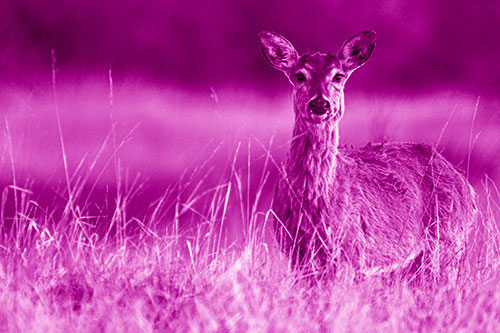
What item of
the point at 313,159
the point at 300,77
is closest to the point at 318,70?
the point at 300,77

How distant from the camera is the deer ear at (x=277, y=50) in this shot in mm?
5590

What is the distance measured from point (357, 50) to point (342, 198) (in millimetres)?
1138

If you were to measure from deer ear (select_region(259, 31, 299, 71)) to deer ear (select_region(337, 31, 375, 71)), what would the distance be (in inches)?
13.6

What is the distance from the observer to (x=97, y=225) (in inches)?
181

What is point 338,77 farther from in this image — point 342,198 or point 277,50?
point 342,198

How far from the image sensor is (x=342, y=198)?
5.29m

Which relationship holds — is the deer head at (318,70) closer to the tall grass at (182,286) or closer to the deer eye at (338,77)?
the deer eye at (338,77)

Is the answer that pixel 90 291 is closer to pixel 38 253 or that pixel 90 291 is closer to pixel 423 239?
pixel 38 253

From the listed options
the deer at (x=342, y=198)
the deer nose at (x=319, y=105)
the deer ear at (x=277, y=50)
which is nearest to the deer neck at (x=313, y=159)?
the deer at (x=342, y=198)

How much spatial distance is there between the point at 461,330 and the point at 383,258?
1.50 metres

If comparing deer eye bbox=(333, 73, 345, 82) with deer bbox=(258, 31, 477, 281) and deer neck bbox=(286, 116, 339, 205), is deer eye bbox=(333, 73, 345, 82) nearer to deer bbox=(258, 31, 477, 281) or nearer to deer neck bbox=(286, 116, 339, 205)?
deer bbox=(258, 31, 477, 281)

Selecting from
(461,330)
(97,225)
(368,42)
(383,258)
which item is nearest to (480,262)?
(383,258)

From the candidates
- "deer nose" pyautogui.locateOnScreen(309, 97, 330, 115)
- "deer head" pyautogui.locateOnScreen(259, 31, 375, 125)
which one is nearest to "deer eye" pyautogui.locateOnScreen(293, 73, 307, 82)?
"deer head" pyautogui.locateOnScreen(259, 31, 375, 125)

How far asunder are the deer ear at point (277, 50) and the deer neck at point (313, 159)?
515 millimetres
